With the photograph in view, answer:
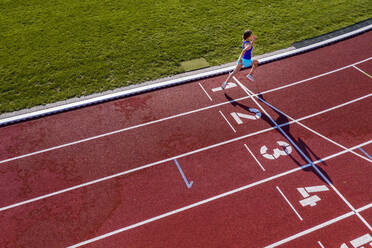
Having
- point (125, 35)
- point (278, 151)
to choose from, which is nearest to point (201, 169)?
point (278, 151)

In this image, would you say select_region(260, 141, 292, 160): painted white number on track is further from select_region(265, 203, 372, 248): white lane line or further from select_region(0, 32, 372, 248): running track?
select_region(265, 203, 372, 248): white lane line

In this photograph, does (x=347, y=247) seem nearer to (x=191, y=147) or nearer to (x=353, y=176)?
(x=353, y=176)

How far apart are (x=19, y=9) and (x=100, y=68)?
640 centimetres

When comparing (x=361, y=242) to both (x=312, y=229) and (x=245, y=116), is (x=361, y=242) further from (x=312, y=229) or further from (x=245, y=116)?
(x=245, y=116)

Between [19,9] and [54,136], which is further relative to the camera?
[19,9]

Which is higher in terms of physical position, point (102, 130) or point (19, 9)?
point (19, 9)

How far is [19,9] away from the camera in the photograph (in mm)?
12148

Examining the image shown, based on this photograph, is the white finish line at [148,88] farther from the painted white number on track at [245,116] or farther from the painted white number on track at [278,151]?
the painted white number on track at [278,151]

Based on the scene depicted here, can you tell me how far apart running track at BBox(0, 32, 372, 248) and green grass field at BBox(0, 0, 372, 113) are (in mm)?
1437

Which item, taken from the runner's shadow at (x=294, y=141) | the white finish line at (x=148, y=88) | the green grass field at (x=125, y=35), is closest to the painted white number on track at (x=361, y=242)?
the runner's shadow at (x=294, y=141)

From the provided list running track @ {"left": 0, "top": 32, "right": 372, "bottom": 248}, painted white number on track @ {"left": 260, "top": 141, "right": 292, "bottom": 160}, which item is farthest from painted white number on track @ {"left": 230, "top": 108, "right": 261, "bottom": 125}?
painted white number on track @ {"left": 260, "top": 141, "right": 292, "bottom": 160}

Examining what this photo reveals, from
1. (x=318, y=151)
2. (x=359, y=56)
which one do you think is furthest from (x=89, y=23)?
(x=359, y=56)

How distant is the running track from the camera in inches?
225

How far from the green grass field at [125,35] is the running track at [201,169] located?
144cm
